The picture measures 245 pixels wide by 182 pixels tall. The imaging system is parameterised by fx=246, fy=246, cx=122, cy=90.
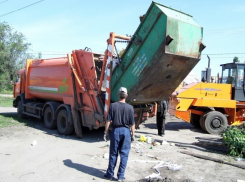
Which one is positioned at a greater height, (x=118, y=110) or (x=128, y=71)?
(x=128, y=71)

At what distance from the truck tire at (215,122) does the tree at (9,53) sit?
28.2 m

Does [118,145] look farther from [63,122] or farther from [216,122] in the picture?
[216,122]

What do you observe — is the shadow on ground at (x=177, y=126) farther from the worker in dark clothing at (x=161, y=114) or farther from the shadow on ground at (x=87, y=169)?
the shadow on ground at (x=87, y=169)

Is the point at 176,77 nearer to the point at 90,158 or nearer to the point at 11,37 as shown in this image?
the point at 90,158

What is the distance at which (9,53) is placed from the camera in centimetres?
3169

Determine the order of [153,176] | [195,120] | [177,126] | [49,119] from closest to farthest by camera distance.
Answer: [153,176], [49,119], [195,120], [177,126]

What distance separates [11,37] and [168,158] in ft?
107

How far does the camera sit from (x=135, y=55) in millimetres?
5965

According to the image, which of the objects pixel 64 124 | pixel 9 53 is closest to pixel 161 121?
pixel 64 124

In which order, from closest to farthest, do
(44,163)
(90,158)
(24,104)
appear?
(44,163), (90,158), (24,104)

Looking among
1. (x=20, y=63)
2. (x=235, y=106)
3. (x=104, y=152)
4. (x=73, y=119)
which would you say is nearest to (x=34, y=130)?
(x=73, y=119)

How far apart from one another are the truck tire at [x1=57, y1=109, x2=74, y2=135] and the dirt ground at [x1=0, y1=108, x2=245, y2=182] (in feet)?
0.65

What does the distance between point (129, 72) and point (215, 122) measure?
5.07m

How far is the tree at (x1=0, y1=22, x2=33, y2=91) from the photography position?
31422 mm
